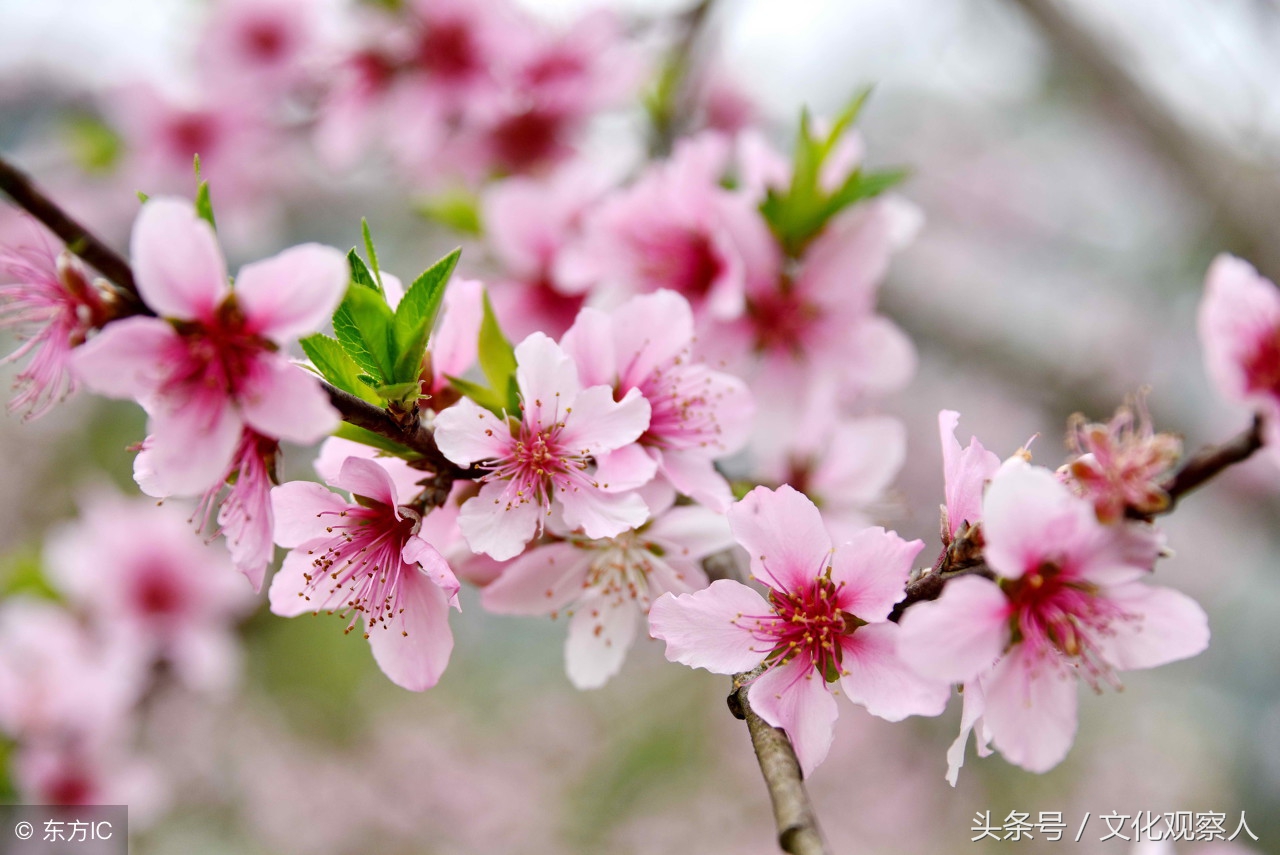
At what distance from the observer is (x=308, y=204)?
3.82 meters

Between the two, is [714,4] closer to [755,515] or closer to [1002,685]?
[755,515]

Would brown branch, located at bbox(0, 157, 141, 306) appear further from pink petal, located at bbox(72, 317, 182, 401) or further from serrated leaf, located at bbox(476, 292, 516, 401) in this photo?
serrated leaf, located at bbox(476, 292, 516, 401)

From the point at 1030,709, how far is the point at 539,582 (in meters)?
0.50

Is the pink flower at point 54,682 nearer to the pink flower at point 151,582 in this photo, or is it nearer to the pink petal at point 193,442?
the pink flower at point 151,582

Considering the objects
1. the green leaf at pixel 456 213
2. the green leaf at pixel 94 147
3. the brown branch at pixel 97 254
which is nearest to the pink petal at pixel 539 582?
the brown branch at pixel 97 254

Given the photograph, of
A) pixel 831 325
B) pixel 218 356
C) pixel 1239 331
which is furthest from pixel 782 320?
pixel 218 356

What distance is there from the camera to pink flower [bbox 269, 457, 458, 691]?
84 centimetres

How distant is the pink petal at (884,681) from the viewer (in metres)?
0.75

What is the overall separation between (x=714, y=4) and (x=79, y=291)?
1.76m

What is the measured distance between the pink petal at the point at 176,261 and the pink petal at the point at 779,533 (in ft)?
1.60

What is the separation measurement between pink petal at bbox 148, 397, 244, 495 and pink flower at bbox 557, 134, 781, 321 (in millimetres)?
774

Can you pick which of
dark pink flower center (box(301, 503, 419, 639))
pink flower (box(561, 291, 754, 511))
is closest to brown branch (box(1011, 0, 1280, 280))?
pink flower (box(561, 291, 754, 511))

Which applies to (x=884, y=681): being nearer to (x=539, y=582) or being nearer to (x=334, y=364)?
(x=539, y=582)

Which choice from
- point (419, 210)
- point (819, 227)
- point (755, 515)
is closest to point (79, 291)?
point (755, 515)
